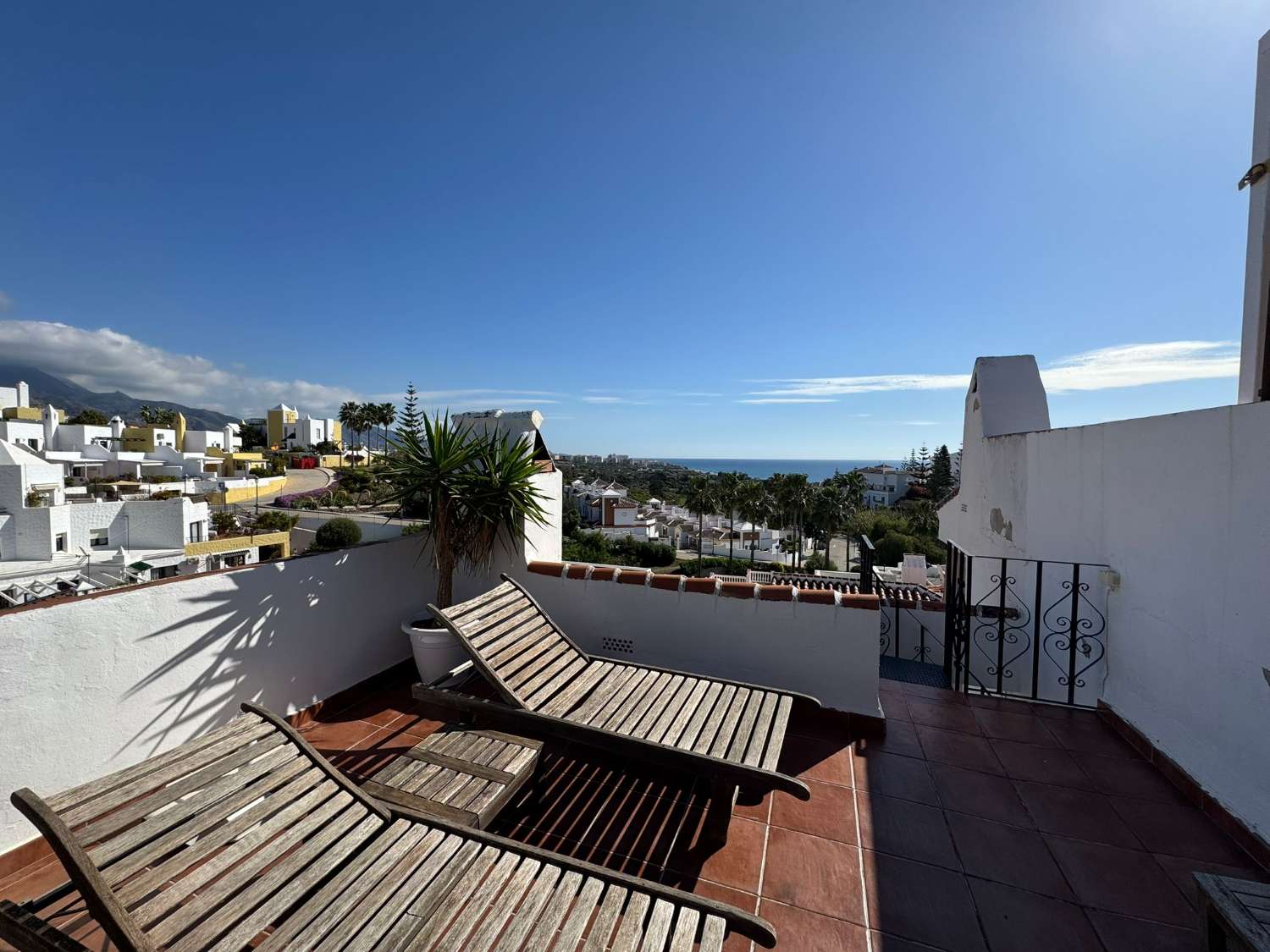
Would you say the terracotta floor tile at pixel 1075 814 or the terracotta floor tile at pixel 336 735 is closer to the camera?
the terracotta floor tile at pixel 1075 814

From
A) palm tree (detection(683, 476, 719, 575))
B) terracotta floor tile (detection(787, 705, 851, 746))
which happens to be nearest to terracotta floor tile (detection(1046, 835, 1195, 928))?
terracotta floor tile (detection(787, 705, 851, 746))

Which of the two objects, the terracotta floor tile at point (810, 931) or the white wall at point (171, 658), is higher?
the white wall at point (171, 658)

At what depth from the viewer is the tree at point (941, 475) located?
59.5 meters

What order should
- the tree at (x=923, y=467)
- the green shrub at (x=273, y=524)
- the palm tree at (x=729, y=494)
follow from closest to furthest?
1. the green shrub at (x=273, y=524)
2. the palm tree at (x=729, y=494)
3. the tree at (x=923, y=467)

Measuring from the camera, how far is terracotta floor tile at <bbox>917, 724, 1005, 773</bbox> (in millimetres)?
3092

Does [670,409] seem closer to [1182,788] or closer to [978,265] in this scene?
[978,265]

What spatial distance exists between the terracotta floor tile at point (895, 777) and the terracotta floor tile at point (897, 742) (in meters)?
0.05

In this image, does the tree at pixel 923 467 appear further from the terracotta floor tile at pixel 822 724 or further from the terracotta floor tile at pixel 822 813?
the terracotta floor tile at pixel 822 813

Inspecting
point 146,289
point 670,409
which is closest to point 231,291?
point 146,289

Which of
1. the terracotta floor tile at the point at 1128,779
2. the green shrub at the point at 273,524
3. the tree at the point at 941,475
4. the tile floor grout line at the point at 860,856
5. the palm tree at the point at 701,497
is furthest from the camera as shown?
the tree at the point at 941,475

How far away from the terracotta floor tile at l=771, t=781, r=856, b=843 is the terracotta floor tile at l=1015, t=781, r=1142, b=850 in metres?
0.94

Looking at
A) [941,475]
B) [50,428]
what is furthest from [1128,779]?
[941,475]

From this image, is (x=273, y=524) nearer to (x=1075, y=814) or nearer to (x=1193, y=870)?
(x=1075, y=814)

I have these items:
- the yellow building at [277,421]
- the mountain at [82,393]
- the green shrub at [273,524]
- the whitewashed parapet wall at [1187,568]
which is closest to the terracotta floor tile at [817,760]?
the whitewashed parapet wall at [1187,568]
